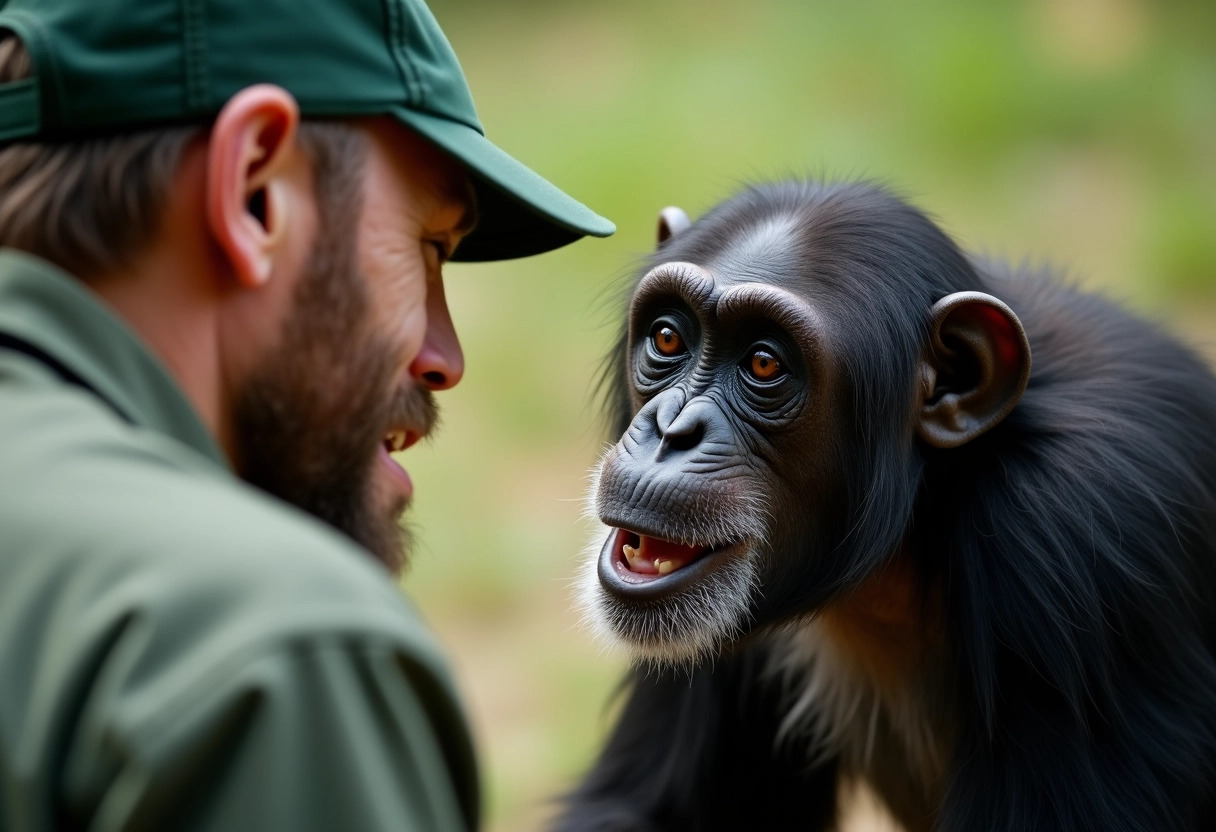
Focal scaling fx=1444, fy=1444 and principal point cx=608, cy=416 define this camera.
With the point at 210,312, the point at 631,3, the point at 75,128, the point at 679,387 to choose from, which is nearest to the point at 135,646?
the point at 210,312

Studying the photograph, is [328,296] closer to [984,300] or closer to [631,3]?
[984,300]

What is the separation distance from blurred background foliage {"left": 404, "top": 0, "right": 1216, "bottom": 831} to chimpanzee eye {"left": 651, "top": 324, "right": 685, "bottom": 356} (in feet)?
14.5

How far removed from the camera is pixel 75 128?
229 centimetres

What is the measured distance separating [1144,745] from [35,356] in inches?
111

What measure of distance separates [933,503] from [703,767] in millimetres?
1156

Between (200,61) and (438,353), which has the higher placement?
(200,61)

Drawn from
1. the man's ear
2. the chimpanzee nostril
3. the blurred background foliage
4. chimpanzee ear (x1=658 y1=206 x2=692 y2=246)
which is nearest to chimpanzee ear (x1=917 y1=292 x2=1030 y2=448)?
the chimpanzee nostril

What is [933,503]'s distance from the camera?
3.96 meters

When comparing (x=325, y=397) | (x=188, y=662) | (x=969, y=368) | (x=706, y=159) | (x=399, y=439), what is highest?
(x=188, y=662)

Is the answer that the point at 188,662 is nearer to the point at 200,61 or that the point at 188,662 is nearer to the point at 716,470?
the point at 200,61

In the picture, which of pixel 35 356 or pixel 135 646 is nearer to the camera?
pixel 135 646

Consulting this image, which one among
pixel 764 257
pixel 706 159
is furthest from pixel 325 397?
pixel 706 159

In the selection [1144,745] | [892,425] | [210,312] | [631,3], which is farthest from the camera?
[631,3]

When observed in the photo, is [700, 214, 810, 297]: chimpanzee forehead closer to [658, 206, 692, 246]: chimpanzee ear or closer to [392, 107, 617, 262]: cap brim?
[658, 206, 692, 246]: chimpanzee ear
